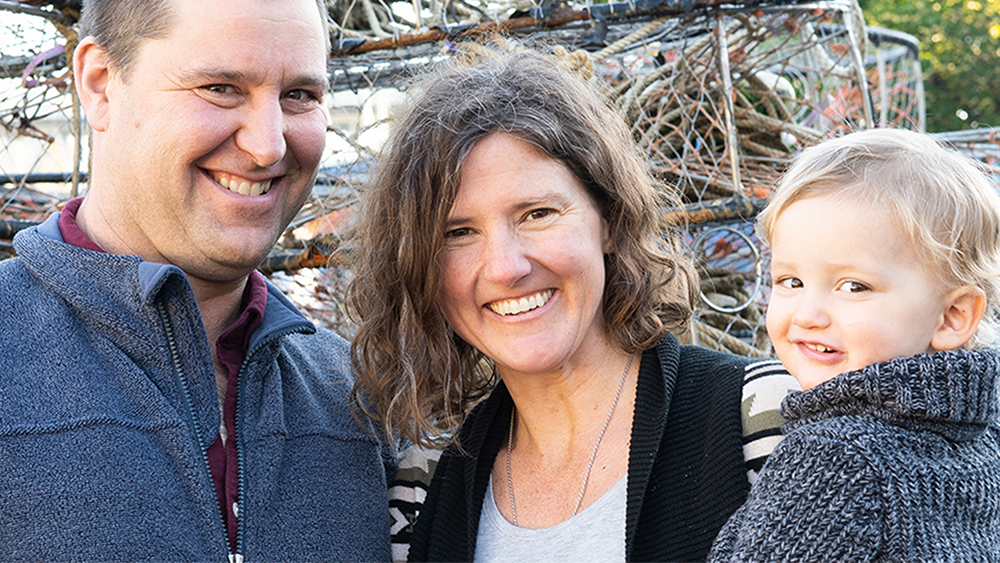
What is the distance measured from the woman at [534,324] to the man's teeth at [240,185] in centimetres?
28

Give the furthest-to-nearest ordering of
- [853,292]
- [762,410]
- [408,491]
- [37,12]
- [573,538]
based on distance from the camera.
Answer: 1. [37,12]
2. [408,491]
3. [573,538]
4. [762,410]
5. [853,292]

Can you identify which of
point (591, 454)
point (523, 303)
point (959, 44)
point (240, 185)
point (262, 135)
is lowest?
point (959, 44)

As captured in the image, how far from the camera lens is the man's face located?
183 centimetres

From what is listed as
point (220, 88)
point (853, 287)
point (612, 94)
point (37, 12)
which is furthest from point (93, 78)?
point (853, 287)

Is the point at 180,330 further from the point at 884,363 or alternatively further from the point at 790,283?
the point at 884,363

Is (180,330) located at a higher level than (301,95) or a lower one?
lower

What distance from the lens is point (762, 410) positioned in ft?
5.73

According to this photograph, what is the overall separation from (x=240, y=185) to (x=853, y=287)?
117 centimetres

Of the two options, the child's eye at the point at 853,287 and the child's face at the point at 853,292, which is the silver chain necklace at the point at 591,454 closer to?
the child's face at the point at 853,292

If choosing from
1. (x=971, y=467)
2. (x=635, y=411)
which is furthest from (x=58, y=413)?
(x=971, y=467)

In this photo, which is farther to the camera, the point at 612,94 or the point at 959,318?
the point at 612,94

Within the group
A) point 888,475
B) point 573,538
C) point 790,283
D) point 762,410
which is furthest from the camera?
point 573,538

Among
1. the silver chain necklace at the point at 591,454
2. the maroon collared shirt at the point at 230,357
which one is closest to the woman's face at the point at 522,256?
the silver chain necklace at the point at 591,454

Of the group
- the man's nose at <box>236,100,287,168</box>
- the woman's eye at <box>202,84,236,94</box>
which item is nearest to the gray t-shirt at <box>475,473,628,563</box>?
the man's nose at <box>236,100,287,168</box>
